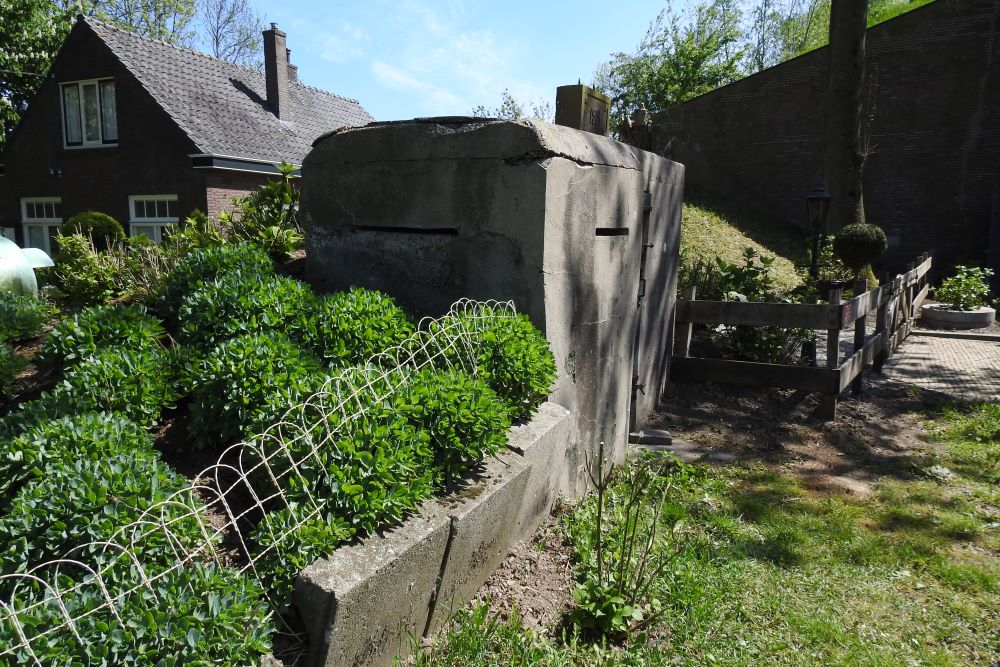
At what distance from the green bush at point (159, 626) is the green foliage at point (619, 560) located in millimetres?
1561

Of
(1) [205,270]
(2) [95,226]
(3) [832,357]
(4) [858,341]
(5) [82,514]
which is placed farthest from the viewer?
(2) [95,226]

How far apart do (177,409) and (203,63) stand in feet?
63.8

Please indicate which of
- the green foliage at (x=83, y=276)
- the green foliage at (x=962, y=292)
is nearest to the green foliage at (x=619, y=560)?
the green foliage at (x=83, y=276)

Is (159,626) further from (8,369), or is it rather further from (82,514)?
(8,369)

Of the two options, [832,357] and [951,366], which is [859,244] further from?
[832,357]

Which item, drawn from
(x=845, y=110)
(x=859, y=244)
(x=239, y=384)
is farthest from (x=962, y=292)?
(x=239, y=384)

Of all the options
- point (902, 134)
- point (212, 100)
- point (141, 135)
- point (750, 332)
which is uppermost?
point (212, 100)

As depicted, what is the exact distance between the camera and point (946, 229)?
59.1ft

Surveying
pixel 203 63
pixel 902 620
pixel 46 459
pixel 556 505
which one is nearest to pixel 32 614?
pixel 46 459

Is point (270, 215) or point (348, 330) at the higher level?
point (270, 215)

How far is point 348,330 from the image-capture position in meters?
3.68

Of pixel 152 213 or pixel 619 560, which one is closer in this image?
pixel 619 560

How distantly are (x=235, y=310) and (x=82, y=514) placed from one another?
1803 millimetres

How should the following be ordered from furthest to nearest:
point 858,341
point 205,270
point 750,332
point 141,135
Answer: point 141,135 → point 750,332 → point 858,341 → point 205,270
